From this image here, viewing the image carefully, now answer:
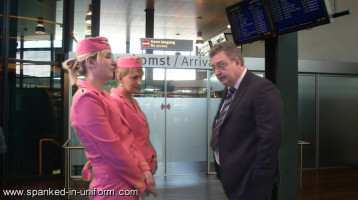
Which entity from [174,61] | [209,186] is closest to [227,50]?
[209,186]

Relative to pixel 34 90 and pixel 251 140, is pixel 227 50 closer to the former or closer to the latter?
pixel 251 140

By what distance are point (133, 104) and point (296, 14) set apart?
2.21 metres

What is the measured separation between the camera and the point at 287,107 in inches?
143

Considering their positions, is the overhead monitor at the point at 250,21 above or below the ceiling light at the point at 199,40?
below

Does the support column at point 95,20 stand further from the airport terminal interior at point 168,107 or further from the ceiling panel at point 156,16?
the ceiling panel at point 156,16

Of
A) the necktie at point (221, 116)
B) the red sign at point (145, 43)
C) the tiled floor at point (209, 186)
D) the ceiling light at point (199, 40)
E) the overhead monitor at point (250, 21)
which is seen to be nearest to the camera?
the necktie at point (221, 116)

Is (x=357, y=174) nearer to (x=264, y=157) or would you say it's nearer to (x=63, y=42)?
(x=264, y=157)

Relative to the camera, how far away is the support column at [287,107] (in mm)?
3607

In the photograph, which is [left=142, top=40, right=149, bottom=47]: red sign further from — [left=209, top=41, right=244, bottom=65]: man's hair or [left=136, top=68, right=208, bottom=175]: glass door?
[left=209, top=41, right=244, bottom=65]: man's hair

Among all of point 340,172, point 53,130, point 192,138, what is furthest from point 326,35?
point 53,130

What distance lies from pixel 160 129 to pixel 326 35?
192 inches

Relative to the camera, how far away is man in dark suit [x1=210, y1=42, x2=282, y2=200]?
1883 millimetres

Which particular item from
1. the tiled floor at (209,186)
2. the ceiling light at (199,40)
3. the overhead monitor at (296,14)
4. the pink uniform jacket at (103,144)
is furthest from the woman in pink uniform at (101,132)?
the ceiling light at (199,40)

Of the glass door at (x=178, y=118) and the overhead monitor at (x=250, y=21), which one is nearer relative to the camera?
the overhead monitor at (x=250, y=21)
